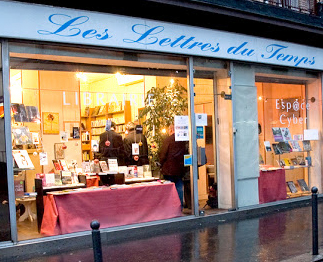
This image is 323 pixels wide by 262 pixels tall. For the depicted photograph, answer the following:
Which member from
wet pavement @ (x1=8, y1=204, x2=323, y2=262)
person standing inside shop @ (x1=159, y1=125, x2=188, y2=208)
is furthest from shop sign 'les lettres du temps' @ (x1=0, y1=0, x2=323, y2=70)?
wet pavement @ (x1=8, y1=204, x2=323, y2=262)

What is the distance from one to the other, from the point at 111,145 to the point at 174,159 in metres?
1.42

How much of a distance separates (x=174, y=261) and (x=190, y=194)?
333 centimetres

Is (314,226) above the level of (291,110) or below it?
below

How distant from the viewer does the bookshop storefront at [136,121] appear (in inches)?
348

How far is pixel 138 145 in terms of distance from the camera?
36.4 ft

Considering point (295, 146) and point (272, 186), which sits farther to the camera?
point (295, 146)

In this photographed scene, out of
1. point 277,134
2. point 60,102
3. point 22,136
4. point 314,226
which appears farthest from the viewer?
point 277,134

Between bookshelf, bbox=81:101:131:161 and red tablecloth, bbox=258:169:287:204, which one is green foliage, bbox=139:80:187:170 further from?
red tablecloth, bbox=258:169:287:204

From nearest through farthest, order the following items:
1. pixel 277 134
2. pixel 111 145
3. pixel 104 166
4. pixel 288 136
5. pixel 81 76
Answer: pixel 81 76 → pixel 104 166 → pixel 111 145 → pixel 277 134 → pixel 288 136

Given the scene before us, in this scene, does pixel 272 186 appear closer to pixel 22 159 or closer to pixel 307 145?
pixel 307 145

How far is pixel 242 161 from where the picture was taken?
11.6 metres

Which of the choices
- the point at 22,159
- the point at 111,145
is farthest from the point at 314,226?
the point at 22,159

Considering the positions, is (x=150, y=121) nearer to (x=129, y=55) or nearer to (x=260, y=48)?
(x=129, y=55)

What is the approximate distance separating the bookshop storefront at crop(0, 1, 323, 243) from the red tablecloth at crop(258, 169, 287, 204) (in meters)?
0.03
